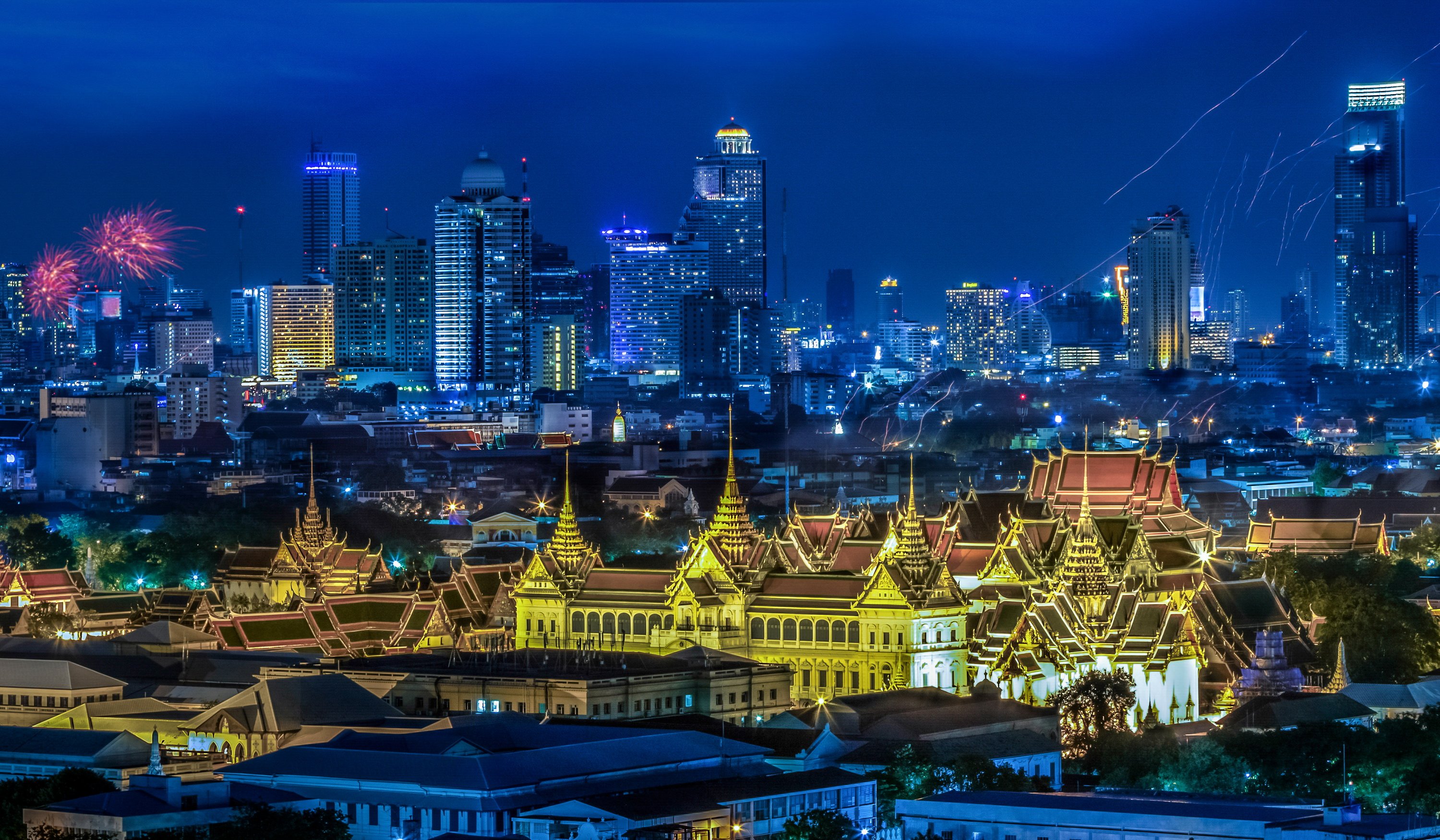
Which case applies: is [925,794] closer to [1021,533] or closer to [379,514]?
[1021,533]

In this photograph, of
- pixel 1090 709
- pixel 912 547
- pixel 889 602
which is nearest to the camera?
pixel 1090 709

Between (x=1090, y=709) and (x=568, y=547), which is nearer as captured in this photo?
(x=1090, y=709)

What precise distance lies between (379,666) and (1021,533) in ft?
73.4

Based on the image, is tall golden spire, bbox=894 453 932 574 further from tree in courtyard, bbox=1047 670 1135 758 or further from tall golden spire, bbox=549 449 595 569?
tall golden spire, bbox=549 449 595 569

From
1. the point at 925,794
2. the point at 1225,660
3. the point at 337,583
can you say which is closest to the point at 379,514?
the point at 337,583

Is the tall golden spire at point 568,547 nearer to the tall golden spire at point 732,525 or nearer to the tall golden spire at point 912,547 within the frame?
the tall golden spire at point 732,525

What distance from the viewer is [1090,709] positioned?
90562 mm

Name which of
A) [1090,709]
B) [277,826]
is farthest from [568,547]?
[277,826]

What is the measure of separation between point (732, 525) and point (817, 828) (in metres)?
39.6

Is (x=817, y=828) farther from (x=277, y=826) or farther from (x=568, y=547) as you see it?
(x=568, y=547)

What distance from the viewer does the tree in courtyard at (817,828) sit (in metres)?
70.0

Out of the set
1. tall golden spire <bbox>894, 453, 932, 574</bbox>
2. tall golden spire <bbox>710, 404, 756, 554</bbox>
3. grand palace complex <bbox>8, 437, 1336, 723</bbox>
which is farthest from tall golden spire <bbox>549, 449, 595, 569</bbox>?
tall golden spire <bbox>894, 453, 932, 574</bbox>

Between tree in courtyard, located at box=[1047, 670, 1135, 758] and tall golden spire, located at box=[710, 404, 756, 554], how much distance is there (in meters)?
18.6

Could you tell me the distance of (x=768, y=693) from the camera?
97.6 meters
